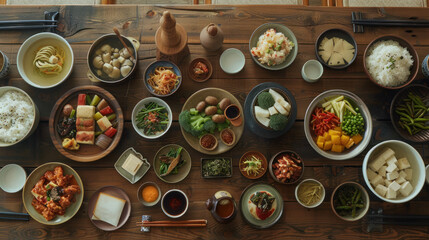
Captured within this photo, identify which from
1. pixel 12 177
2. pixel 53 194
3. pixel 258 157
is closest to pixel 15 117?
pixel 12 177

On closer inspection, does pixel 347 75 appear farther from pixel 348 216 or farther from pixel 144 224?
pixel 144 224

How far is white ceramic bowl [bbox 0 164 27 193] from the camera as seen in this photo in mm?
2510

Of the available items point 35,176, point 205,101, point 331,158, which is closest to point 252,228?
point 331,158

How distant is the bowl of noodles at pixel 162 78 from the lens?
2539 millimetres

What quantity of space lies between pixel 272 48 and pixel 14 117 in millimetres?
2357

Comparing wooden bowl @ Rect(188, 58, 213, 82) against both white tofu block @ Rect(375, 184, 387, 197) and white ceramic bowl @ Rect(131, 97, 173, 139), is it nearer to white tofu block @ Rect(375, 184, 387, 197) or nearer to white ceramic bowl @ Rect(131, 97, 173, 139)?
white ceramic bowl @ Rect(131, 97, 173, 139)

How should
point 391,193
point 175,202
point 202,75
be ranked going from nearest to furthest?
point 391,193
point 175,202
point 202,75

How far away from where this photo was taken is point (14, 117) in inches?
98.4

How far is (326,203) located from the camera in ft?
8.27

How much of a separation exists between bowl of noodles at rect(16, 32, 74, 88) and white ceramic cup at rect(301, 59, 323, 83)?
2115 millimetres

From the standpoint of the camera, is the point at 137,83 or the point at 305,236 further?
the point at 137,83

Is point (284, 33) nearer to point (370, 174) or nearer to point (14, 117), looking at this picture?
point (370, 174)

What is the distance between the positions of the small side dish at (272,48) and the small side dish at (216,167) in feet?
3.21

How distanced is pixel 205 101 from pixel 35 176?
1620mm
